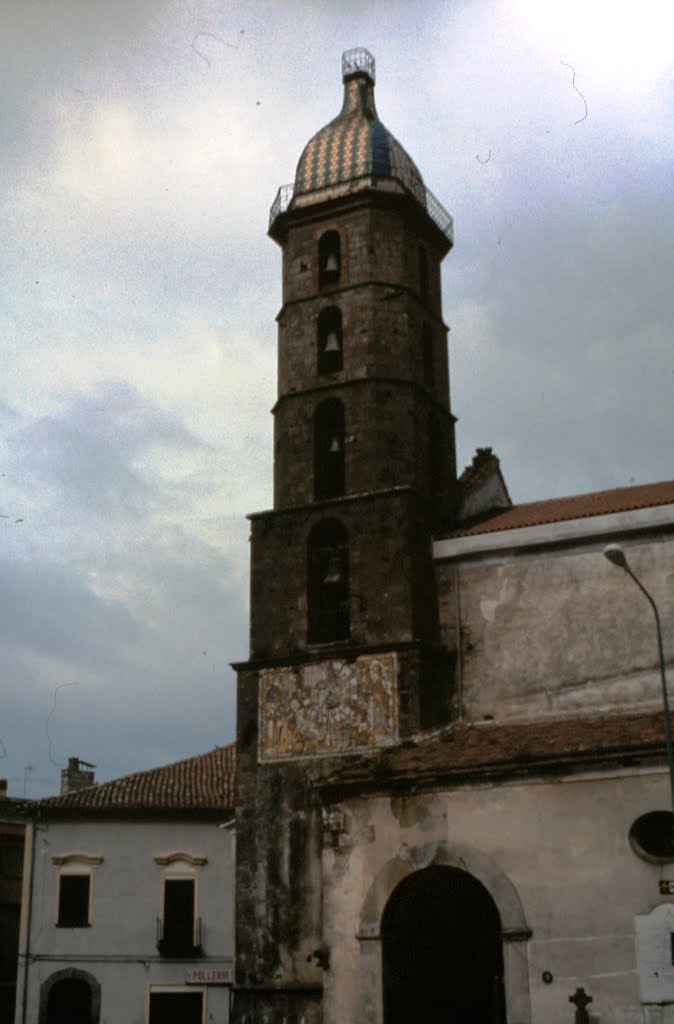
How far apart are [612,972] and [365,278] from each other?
1635cm

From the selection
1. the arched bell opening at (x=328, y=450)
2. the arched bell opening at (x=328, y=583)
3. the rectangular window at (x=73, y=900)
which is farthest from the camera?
the rectangular window at (x=73, y=900)

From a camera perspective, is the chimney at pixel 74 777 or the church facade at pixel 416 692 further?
the chimney at pixel 74 777

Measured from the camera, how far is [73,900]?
32219mm

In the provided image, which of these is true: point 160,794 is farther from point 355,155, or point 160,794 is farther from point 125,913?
point 355,155

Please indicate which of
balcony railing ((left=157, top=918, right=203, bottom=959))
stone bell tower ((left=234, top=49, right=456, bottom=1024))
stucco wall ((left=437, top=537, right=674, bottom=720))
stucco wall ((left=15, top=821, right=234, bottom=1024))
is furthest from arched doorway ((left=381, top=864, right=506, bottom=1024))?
balcony railing ((left=157, top=918, right=203, bottom=959))

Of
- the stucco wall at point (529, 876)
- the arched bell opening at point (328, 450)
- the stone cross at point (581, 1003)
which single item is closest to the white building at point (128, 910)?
the arched bell opening at point (328, 450)

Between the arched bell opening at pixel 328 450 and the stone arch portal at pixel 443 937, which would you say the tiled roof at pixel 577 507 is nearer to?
the arched bell opening at pixel 328 450

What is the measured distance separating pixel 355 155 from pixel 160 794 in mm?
17269

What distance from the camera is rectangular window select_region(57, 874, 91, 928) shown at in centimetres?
3206

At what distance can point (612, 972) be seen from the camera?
58.1 feet

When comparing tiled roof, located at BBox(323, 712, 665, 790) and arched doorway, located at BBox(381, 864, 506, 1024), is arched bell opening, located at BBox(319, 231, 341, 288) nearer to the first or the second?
tiled roof, located at BBox(323, 712, 665, 790)

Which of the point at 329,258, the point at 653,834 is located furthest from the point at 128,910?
the point at 653,834

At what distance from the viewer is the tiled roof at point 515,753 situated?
62.1ft

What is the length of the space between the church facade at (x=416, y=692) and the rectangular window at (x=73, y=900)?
9489mm
